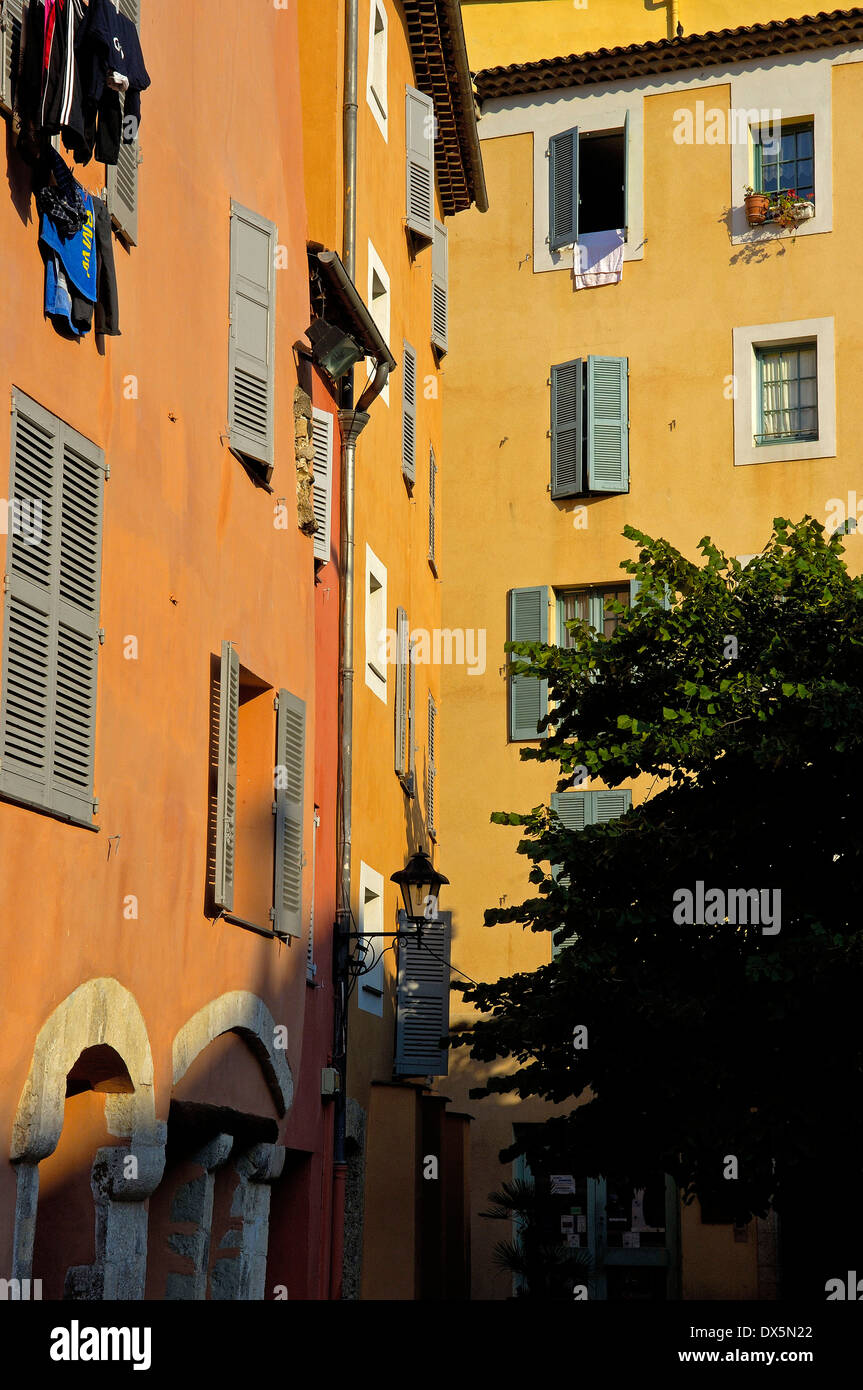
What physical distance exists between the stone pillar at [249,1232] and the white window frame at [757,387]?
43.9ft

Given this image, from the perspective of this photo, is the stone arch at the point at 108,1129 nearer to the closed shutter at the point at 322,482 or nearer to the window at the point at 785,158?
the closed shutter at the point at 322,482

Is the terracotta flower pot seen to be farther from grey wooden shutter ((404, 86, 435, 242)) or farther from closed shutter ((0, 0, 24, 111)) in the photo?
closed shutter ((0, 0, 24, 111))

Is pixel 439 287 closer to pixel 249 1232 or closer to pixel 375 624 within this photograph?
pixel 375 624

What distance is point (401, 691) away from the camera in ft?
65.3

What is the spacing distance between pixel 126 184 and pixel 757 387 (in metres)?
14.5

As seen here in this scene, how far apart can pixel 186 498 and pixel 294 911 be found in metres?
3.54

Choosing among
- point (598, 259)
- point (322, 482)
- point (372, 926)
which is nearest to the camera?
point (322, 482)

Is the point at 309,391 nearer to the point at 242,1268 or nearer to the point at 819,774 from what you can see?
the point at 819,774

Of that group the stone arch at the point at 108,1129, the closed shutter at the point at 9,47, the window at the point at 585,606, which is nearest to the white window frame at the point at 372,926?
the window at the point at 585,606

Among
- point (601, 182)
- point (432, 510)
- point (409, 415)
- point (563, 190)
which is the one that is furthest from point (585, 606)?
point (601, 182)

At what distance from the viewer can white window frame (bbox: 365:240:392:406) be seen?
19109 millimetres

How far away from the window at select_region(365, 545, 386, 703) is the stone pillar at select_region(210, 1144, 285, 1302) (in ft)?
20.8

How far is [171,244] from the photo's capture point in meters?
11.5
